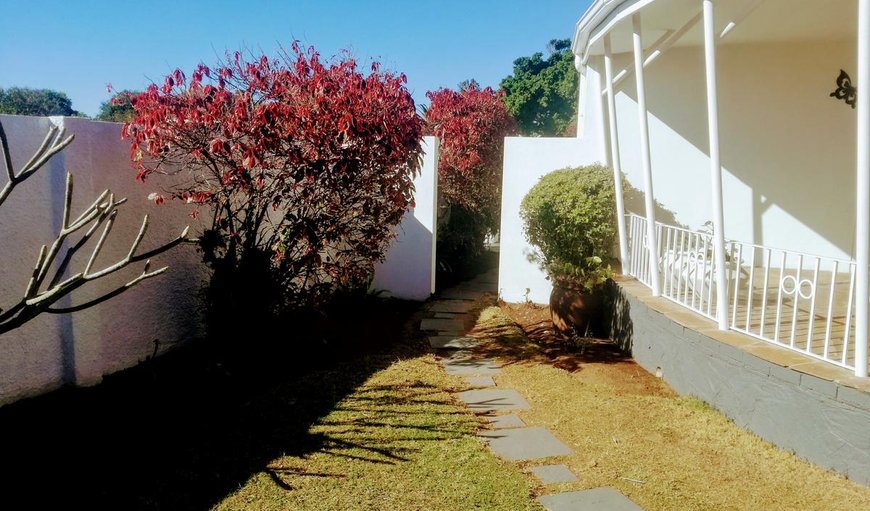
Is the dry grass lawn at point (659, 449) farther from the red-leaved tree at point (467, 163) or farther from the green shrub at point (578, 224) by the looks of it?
the red-leaved tree at point (467, 163)

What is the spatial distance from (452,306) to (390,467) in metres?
4.87

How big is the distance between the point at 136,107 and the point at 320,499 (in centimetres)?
344

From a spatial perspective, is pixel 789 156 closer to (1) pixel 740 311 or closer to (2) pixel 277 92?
(1) pixel 740 311

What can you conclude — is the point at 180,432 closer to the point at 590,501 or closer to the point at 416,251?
the point at 590,501

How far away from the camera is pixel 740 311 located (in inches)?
216

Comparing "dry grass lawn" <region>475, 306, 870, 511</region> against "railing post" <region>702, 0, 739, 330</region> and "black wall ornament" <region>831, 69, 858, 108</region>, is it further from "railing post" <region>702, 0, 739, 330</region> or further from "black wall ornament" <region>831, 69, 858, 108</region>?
"black wall ornament" <region>831, 69, 858, 108</region>

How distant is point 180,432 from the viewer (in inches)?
154

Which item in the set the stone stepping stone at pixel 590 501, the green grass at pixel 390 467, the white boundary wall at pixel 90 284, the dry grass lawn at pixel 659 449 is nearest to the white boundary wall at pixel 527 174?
the dry grass lawn at pixel 659 449

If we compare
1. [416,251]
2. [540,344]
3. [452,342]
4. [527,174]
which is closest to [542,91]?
[527,174]

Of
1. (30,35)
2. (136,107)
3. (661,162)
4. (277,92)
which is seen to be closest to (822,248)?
(661,162)

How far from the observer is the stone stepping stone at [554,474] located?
11.2 ft

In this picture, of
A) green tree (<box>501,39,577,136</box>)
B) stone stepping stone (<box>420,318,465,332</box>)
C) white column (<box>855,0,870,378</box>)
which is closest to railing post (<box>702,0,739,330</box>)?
white column (<box>855,0,870,378</box>)

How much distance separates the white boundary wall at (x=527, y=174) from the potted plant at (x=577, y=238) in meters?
0.83

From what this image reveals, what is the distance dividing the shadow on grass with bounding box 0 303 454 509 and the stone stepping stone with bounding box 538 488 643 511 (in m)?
0.98
